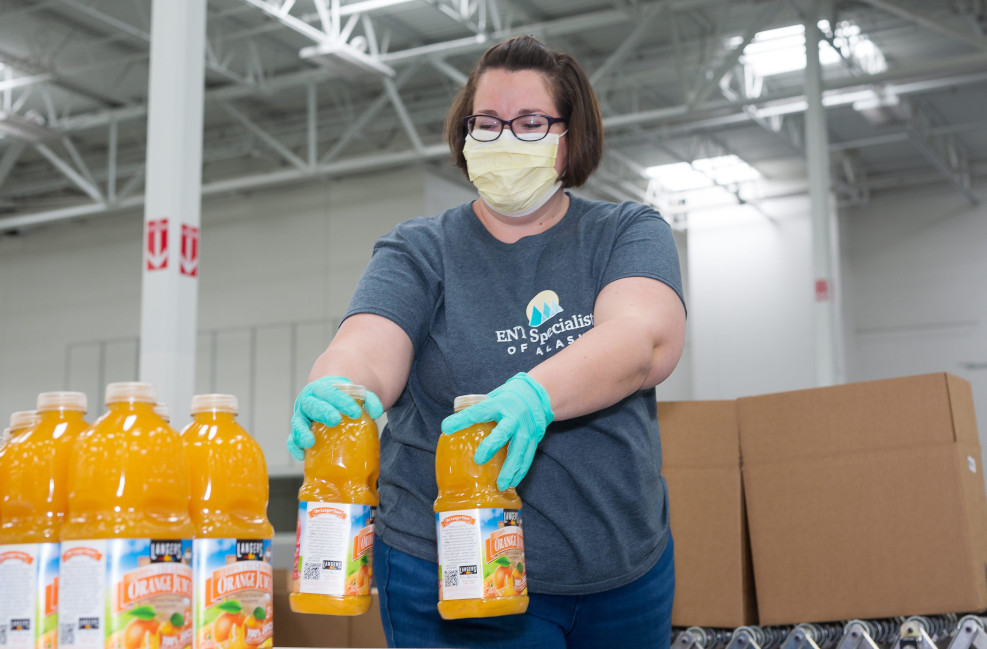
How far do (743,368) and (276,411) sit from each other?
714cm

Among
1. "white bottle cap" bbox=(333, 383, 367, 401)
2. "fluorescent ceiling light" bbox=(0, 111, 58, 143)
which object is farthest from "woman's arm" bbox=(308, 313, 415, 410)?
"fluorescent ceiling light" bbox=(0, 111, 58, 143)

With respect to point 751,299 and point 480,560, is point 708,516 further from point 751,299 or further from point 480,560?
point 751,299

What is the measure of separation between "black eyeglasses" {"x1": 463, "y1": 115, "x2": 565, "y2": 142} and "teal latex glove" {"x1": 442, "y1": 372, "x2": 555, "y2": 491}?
1.88ft

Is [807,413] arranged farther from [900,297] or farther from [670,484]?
[900,297]

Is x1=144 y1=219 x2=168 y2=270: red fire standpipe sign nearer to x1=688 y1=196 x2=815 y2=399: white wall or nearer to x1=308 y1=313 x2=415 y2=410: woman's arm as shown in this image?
x1=308 y1=313 x2=415 y2=410: woman's arm

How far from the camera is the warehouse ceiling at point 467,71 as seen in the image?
10.1 metres

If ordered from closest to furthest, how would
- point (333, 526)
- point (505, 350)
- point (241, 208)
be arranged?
1. point (333, 526)
2. point (505, 350)
3. point (241, 208)

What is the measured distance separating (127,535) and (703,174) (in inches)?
580

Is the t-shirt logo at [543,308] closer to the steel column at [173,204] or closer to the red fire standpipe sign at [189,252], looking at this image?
the steel column at [173,204]

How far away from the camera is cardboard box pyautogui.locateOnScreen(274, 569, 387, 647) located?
4.20 metres

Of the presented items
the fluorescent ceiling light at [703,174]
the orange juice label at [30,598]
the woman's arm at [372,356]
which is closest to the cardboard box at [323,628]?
the woman's arm at [372,356]

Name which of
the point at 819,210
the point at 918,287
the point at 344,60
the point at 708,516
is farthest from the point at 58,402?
the point at 918,287

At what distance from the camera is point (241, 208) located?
48.6 feet

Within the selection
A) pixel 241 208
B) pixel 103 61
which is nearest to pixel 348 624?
pixel 103 61
